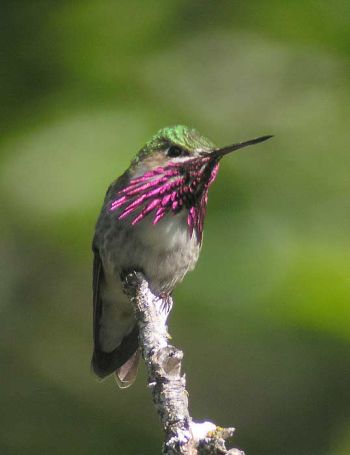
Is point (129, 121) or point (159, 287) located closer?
point (159, 287)

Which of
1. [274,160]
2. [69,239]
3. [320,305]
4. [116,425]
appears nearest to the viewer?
[320,305]

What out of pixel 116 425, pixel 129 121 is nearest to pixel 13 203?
pixel 129 121

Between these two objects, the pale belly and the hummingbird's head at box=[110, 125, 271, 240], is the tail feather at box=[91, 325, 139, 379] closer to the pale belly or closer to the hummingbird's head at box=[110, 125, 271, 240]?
the pale belly

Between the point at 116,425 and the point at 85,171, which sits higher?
the point at 85,171

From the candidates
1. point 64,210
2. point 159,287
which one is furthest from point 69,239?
point 159,287

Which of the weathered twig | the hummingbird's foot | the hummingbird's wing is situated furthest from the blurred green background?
the weathered twig

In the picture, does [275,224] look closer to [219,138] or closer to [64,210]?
[219,138]

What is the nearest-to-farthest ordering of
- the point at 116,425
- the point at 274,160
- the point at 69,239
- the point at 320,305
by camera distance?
the point at 320,305
the point at 69,239
the point at 274,160
the point at 116,425

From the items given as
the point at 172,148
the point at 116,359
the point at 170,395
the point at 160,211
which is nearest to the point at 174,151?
the point at 172,148

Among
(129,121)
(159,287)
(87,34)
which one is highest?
(87,34)
